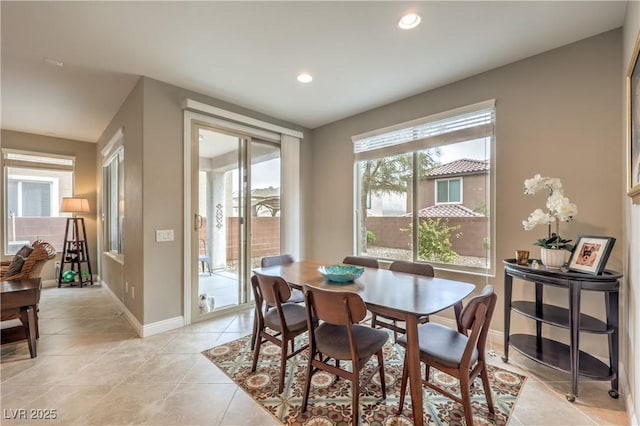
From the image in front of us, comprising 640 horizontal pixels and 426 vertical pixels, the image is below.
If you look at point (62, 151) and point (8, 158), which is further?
point (62, 151)

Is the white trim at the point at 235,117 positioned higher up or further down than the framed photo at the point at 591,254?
higher up

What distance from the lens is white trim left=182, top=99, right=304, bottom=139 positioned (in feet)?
10.1

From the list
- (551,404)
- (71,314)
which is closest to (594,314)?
(551,404)

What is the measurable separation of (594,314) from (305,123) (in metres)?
3.99

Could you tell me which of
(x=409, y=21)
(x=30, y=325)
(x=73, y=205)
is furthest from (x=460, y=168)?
(x=73, y=205)

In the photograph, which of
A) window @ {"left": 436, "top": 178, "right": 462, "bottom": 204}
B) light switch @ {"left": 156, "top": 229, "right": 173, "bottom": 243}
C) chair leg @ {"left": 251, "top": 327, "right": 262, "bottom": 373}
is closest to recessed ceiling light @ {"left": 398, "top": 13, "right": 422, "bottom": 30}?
window @ {"left": 436, "top": 178, "right": 462, "bottom": 204}

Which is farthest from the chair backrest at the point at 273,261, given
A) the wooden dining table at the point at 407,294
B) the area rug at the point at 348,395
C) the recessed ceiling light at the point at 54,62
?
the recessed ceiling light at the point at 54,62

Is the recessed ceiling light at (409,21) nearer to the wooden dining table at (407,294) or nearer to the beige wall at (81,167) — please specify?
the wooden dining table at (407,294)

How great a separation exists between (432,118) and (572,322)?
2.26m

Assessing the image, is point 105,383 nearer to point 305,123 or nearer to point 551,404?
point 551,404

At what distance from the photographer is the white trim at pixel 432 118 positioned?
108 inches

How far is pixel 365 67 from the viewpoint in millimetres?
2668

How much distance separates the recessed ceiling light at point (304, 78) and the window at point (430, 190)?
3.94 ft

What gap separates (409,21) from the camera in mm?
2035
